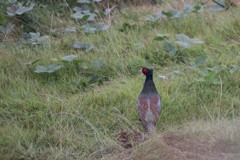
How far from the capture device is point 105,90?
4949 mm

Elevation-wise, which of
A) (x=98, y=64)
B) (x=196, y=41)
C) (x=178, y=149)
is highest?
(x=196, y=41)

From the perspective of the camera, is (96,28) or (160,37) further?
(96,28)

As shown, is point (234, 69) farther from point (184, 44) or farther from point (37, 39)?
point (37, 39)

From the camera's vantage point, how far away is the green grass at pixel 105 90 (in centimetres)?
432

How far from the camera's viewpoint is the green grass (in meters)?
4.32

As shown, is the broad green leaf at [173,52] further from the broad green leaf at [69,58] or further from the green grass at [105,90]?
the broad green leaf at [69,58]

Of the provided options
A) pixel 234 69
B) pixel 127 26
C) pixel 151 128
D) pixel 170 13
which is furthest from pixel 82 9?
pixel 151 128

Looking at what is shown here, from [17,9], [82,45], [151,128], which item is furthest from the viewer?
[17,9]

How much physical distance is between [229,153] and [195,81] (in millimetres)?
1160

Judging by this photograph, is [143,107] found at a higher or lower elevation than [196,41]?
lower

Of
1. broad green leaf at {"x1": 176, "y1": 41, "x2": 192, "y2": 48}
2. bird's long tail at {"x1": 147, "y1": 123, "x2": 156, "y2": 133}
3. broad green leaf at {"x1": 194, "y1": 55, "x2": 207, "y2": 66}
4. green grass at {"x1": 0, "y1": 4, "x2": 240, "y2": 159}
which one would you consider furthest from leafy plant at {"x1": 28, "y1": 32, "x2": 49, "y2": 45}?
bird's long tail at {"x1": 147, "y1": 123, "x2": 156, "y2": 133}

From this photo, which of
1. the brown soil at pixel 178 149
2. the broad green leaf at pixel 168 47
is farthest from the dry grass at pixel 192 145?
the broad green leaf at pixel 168 47

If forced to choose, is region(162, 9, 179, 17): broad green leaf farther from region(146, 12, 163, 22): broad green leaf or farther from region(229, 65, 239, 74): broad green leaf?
region(229, 65, 239, 74): broad green leaf

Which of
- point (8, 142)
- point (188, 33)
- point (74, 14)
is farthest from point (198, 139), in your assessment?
point (74, 14)
